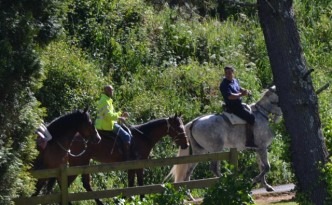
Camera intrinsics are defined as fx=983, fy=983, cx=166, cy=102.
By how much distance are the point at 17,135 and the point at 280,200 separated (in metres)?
7.98

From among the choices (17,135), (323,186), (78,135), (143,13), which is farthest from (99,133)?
(143,13)

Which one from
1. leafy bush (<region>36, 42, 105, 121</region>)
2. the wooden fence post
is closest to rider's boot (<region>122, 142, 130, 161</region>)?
leafy bush (<region>36, 42, 105, 121</region>)

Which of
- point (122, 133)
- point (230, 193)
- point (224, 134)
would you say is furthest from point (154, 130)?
point (230, 193)

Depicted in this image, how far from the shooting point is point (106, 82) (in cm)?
2469

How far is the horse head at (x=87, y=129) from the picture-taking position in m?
18.2

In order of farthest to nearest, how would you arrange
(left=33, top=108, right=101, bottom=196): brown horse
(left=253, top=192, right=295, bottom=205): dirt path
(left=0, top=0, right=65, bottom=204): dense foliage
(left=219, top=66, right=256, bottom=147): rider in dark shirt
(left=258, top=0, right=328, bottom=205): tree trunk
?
(left=219, top=66, right=256, bottom=147): rider in dark shirt < (left=253, top=192, right=295, bottom=205): dirt path < (left=33, top=108, right=101, bottom=196): brown horse < (left=0, top=0, right=65, bottom=204): dense foliage < (left=258, top=0, right=328, bottom=205): tree trunk

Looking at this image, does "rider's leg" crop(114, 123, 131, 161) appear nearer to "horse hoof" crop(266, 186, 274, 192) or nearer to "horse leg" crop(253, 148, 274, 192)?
"horse leg" crop(253, 148, 274, 192)

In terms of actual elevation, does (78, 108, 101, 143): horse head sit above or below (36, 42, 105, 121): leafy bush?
below

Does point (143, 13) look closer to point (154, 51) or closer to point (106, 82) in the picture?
point (154, 51)

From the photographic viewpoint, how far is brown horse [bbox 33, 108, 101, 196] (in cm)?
1783

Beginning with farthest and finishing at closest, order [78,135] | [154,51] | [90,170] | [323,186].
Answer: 1. [154,51]
2. [78,135]
3. [90,170]
4. [323,186]

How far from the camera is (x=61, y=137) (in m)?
18.0

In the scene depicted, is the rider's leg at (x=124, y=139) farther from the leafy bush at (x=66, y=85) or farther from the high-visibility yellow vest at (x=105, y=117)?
the leafy bush at (x=66, y=85)

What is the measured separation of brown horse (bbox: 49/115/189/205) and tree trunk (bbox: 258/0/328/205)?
7.06 m
